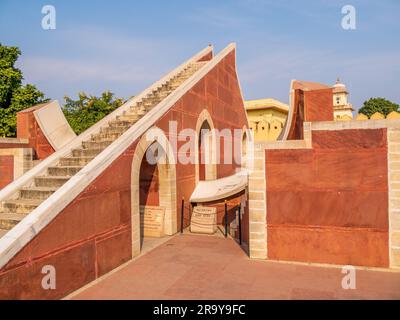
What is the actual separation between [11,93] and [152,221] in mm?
17225

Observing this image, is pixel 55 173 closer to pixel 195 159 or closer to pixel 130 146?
pixel 130 146

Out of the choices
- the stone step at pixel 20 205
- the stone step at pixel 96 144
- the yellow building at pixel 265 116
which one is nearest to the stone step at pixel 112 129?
the stone step at pixel 96 144

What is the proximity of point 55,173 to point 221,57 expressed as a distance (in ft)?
33.3

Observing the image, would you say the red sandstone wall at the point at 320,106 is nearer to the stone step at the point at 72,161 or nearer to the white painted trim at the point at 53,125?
the stone step at the point at 72,161

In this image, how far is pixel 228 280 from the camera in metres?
6.54

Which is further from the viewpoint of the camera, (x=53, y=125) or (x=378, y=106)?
(x=378, y=106)

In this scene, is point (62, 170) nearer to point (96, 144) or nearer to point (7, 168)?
point (96, 144)

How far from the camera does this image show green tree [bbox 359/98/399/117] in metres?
58.1

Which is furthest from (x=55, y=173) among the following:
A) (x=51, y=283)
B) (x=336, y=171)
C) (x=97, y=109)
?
(x=97, y=109)

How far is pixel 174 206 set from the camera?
34.4 feet

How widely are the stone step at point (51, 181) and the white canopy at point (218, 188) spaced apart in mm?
5135

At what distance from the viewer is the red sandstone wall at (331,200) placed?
22.7 ft

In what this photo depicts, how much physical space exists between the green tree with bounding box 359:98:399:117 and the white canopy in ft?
182

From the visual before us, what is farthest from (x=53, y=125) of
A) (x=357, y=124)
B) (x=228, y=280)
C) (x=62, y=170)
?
(x=357, y=124)
